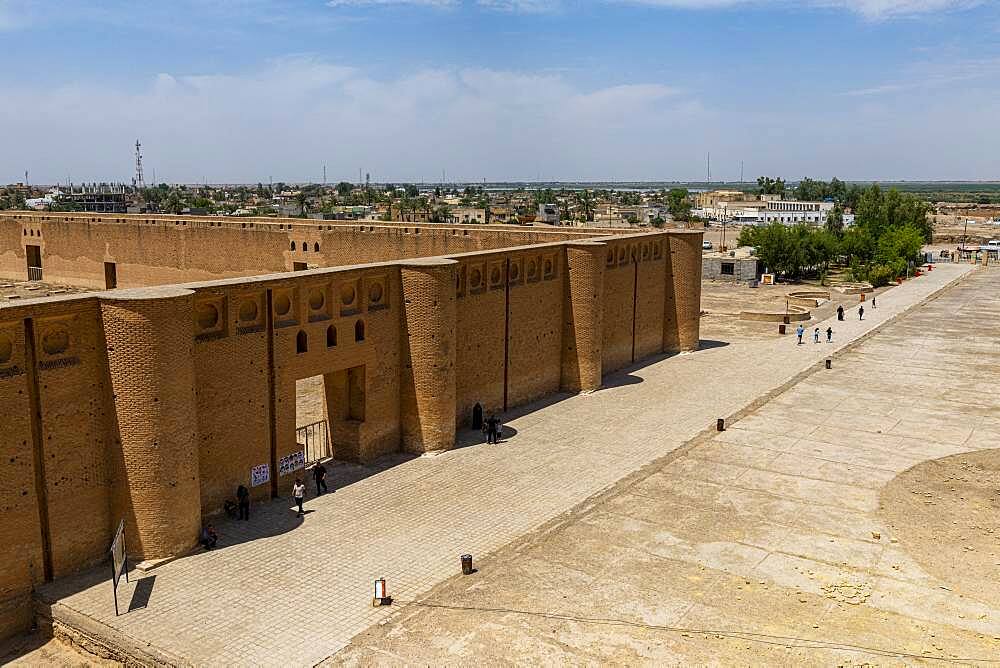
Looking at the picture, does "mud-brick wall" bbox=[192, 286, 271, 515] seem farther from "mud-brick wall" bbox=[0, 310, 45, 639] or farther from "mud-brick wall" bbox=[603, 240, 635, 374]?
"mud-brick wall" bbox=[603, 240, 635, 374]

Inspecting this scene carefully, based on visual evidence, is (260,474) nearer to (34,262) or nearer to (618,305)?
(618,305)

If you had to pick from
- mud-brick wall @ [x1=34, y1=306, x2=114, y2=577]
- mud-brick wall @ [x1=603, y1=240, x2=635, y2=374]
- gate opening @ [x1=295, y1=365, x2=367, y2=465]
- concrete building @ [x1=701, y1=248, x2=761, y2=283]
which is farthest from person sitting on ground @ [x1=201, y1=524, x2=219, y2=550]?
concrete building @ [x1=701, y1=248, x2=761, y2=283]

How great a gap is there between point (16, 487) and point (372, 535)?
525 centimetres

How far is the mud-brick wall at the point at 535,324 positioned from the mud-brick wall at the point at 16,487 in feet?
39.5

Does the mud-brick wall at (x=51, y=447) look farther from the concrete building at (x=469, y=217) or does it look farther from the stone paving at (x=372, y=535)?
the concrete building at (x=469, y=217)

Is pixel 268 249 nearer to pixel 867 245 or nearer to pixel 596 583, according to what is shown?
pixel 596 583

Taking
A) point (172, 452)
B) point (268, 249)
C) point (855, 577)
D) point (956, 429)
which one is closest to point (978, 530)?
point (855, 577)

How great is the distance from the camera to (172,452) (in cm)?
1338

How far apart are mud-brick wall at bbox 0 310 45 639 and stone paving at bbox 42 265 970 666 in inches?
17.2

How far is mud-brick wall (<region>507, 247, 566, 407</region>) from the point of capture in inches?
880

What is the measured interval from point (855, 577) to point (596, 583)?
3.88 metres

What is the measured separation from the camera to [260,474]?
15688 millimetres

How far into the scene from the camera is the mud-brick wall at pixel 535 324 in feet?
73.4

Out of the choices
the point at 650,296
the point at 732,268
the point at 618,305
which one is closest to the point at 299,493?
the point at 618,305
